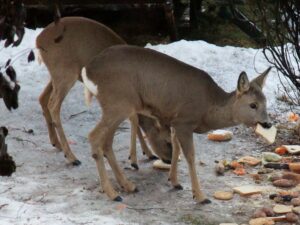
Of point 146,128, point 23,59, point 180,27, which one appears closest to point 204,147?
point 146,128

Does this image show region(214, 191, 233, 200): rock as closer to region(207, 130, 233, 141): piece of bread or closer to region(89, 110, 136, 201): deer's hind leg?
region(89, 110, 136, 201): deer's hind leg

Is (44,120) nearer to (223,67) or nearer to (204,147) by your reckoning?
(204,147)

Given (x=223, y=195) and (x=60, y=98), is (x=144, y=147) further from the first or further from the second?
(x=223, y=195)

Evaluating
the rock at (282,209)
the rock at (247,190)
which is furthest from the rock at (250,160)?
the rock at (282,209)

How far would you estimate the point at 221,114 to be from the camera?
621cm

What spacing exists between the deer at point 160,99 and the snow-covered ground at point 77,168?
0.27m

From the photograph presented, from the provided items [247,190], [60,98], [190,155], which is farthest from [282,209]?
[60,98]

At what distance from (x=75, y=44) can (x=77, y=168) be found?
1296mm

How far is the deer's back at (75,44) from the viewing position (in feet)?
23.1

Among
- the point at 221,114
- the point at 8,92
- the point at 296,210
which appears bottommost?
the point at 296,210

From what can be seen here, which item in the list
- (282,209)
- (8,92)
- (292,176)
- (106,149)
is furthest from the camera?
(292,176)

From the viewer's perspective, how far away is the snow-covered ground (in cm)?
552

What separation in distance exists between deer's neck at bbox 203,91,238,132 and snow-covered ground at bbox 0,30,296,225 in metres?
0.65

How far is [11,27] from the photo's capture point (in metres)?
2.68
